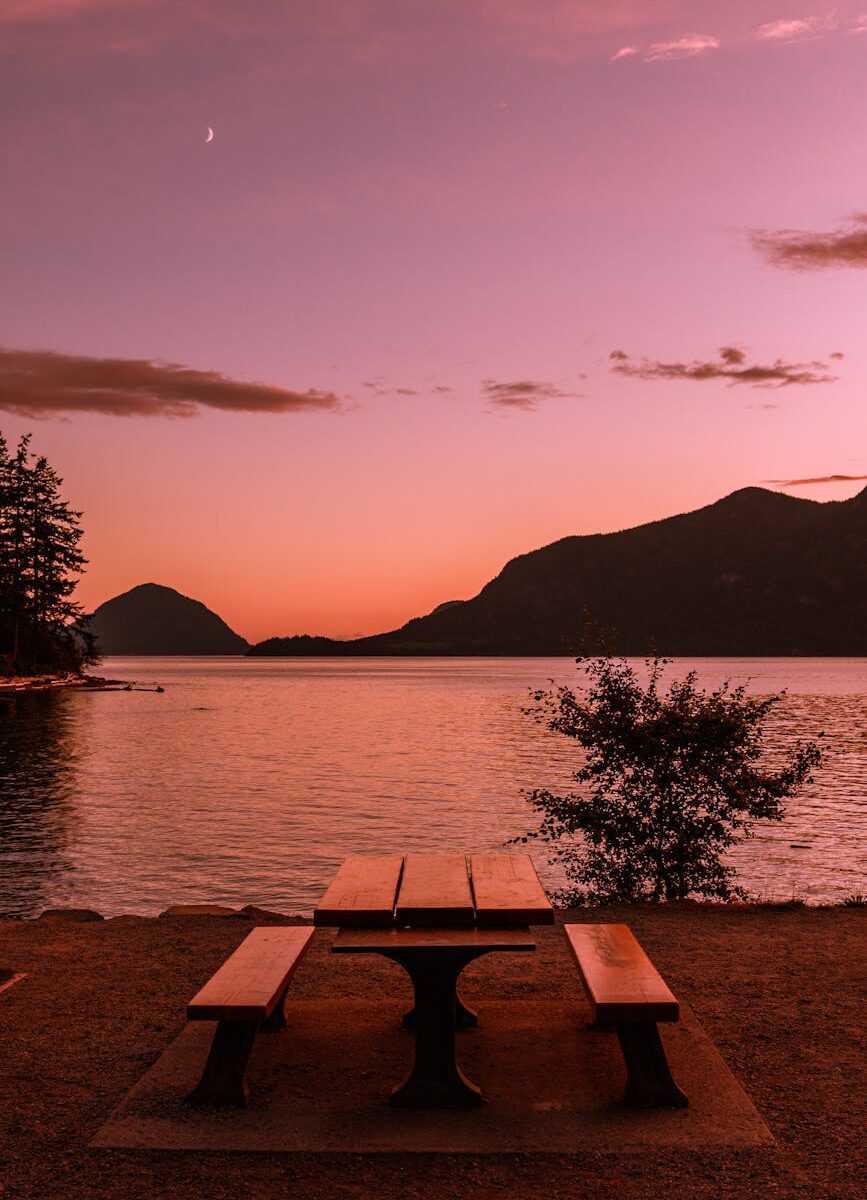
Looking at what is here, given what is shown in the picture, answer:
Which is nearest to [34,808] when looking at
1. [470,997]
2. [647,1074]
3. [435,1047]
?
[470,997]

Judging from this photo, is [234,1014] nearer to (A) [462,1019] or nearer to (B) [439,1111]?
(B) [439,1111]

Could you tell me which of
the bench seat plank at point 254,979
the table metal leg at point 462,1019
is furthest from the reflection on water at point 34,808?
the table metal leg at point 462,1019

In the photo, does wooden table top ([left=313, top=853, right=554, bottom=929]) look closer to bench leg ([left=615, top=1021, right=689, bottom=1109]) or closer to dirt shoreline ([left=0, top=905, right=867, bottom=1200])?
bench leg ([left=615, top=1021, right=689, bottom=1109])

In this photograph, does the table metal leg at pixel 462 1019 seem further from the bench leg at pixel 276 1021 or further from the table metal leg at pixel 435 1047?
the table metal leg at pixel 435 1047

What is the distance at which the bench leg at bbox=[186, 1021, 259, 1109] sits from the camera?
6191 millimetres

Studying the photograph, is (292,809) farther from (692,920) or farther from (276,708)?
(276,708)

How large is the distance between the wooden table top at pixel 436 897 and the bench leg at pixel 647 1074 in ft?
2.85

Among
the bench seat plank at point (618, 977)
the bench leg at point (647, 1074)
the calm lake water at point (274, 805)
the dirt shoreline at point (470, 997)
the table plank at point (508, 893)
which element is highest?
the table plank at point (508, 893)

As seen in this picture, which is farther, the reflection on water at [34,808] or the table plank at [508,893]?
the reflection on water at [34,808]

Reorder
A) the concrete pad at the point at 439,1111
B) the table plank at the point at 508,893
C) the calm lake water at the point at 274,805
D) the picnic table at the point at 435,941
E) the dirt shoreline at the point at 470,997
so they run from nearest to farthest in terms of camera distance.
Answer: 1. the dirt shoreline at the point at 470,997
2. the concrete pad at the point at 439,1111
3. the picnic table at the point at 435,941
4. the table plank at the point at 508,893
5. the calm lake water at the point at 274,805

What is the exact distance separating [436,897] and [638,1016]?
1.36 metres

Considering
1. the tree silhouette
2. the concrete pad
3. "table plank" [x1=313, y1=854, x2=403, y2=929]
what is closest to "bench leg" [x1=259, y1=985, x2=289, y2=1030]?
the concrete pad

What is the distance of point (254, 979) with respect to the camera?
21.3 ft

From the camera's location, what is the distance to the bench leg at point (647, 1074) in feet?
20.2
